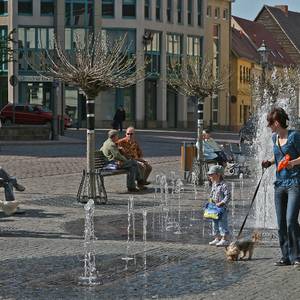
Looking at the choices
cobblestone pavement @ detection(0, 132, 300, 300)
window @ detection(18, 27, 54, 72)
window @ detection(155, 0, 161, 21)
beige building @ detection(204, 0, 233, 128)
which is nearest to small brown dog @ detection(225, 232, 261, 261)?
cobblestone pavement @ detection(0, 132, 300, 300)

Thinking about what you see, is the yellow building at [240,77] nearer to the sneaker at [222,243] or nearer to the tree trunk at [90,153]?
the tree trunk at [90,153]

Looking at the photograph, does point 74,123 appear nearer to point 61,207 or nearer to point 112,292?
point 61,207

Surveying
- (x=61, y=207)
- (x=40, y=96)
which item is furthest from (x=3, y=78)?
(x=61, y=207)

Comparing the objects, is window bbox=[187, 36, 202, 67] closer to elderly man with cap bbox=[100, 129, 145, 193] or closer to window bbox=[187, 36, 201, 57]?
→ window bbox=[187, 36, 201, 57]

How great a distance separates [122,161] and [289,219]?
9.06m

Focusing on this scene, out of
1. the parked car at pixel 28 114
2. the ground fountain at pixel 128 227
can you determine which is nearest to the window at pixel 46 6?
the parked car at pixel 28 114

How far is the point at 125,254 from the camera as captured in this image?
10.5 metres

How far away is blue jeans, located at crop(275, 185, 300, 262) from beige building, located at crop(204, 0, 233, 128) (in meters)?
67.2

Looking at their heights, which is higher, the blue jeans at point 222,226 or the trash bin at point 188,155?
the trash bin at point 188,155

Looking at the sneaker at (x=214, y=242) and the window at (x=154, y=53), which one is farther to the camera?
the window at (x=154, y=53)

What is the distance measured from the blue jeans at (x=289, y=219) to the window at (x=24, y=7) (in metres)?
57.2

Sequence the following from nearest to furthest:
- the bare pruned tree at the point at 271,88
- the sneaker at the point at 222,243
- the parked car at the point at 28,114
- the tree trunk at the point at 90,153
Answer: the sneaker at the point at 222,243, the tree trunk at the point at 90,153, the bare pruned tree at the point at 271,88, the parked car at the point at 28,114

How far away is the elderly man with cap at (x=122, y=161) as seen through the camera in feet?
59.7

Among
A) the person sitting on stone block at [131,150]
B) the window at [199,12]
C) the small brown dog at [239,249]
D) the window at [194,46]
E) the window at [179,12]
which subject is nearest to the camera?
the small brown dog at [239,249]
